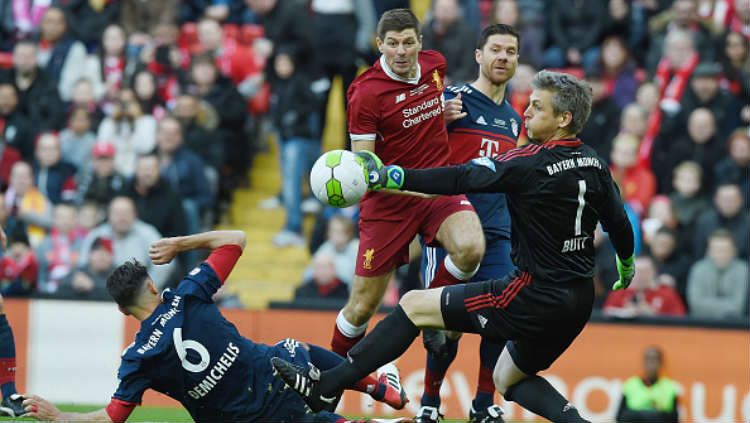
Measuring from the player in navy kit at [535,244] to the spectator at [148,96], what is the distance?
9.88 meters

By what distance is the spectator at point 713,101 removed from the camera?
645 inches

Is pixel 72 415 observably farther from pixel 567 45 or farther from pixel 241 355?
pixel 567 45

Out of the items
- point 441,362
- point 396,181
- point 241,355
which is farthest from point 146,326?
point 441,362

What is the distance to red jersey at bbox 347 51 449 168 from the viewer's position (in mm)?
10234

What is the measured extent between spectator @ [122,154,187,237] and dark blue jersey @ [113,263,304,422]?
7477 mm

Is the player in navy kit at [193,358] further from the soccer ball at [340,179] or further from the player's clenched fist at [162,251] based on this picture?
the soccer ball at [340,179]

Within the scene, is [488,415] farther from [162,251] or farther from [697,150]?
[697,150]

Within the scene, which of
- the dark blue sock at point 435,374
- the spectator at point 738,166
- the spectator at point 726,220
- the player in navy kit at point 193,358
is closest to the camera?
the player in navy kit at point 193,358

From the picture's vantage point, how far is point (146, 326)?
8875 millimetres

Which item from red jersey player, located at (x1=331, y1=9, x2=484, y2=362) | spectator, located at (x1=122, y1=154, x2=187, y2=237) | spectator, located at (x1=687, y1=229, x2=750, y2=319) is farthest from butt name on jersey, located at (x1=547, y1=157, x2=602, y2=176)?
spectator, located at (x1=122, y1=154, x2=187, y2=237)

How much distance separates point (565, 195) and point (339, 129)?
10.6 m

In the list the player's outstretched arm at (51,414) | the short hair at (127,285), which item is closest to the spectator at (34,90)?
the short hair at (127,285)

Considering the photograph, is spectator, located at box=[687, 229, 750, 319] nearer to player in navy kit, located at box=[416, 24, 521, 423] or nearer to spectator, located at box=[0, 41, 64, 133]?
player in navy kit, located at box=[416, 24, 521, 423]

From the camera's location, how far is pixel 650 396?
44.9ft
